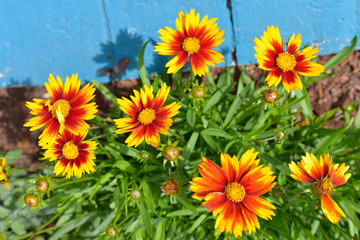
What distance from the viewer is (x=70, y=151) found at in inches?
55.5

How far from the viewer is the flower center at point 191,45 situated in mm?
1404

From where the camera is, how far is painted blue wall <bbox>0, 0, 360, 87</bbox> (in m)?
2.10

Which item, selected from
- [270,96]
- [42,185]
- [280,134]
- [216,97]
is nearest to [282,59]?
[270,96]

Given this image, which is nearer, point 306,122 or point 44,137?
point 44,137

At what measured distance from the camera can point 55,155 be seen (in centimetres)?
140

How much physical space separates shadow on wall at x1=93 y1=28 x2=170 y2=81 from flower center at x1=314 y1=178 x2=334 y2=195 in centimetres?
127

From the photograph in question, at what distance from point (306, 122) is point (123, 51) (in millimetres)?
1315

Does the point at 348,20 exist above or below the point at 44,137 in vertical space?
above

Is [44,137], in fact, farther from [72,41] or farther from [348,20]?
[348,20]

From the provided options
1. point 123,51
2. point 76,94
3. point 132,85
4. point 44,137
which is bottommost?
point 44,137

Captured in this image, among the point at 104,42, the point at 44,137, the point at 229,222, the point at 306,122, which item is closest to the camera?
the point at 229,222

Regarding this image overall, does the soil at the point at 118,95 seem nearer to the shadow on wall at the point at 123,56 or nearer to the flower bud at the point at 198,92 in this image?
the shadow on wall at the point at 123,56

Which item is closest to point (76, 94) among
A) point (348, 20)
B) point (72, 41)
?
point (72, 41)

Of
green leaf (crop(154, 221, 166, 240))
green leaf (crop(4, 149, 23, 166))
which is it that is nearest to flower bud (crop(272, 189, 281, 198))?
green leaf (crop(154, 221, 166, 240))
